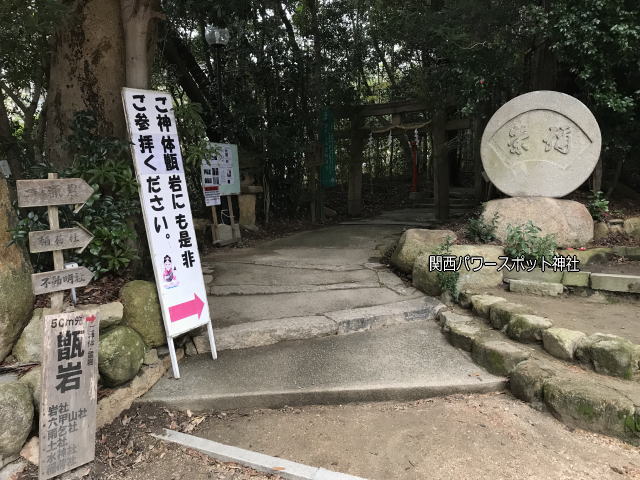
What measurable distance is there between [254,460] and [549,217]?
4525 mm

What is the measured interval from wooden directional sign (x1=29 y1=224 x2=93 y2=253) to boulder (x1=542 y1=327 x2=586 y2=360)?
136 inches

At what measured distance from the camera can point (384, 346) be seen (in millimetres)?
3656

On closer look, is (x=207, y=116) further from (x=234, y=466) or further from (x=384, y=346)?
(x=234, y=466)

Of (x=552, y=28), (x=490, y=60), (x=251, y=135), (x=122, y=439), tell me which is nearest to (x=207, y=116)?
(x=251, y=135)

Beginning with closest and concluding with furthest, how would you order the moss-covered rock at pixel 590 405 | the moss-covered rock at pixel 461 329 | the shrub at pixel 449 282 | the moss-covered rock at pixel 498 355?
the moss-covered rock at pixel 590 405 < the moss-covered rock at pixel 498 355 < the moss-covered rock at pixel 461 329 < the shrub at pixel 449 282

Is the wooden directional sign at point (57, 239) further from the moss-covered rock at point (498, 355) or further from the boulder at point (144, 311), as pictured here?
the moss-covered rock at point (498, 355)

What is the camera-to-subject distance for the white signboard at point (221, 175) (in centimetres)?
694

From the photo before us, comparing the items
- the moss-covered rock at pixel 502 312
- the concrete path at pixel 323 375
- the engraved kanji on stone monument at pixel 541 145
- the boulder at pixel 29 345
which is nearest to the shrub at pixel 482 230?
the engraved kanji on stone monument at pixel 541 145

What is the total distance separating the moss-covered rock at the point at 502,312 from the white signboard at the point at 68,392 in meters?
3.21

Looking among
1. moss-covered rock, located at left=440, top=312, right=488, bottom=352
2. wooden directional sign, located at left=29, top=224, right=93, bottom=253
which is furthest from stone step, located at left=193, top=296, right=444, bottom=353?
wooden directional sign, located at left=29, top=224, right=93, bottom=253

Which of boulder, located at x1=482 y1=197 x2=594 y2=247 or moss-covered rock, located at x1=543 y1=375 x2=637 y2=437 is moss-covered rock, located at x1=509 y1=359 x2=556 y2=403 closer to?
moss-covered rock, located at x1=543 y1=375 x2=637 y2=437

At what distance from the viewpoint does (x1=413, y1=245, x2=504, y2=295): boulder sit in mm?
4590

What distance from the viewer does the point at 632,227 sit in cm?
576

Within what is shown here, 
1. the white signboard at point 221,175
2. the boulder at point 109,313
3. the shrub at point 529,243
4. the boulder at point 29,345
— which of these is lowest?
Result: the boulder at point 29,345
